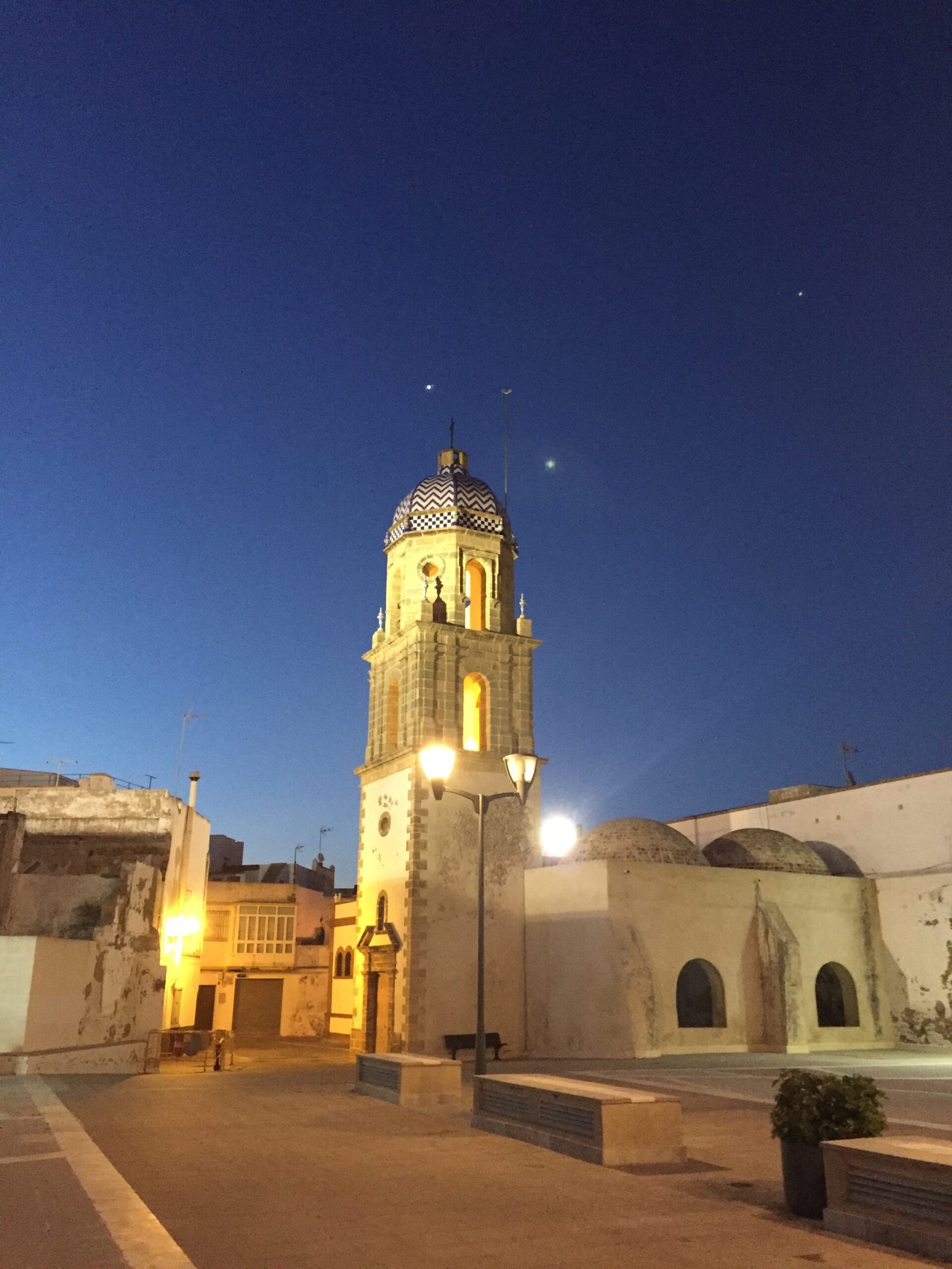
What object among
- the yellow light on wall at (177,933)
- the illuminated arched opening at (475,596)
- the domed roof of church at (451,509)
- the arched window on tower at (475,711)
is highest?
the domed roof of church at (451,509)

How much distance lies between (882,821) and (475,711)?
13118 mm

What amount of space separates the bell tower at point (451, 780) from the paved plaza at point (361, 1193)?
1139 cm

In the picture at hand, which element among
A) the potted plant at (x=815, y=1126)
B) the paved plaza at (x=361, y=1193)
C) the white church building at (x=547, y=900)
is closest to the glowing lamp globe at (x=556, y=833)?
the white church building at (x=547, y=900)

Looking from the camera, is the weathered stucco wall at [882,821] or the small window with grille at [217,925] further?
the small window with grille at [217,925]

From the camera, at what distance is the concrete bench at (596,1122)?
852 cm

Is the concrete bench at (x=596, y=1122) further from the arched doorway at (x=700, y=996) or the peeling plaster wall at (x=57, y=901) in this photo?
the arched doorway at (x=700, y=996)

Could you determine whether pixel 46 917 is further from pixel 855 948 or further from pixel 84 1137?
pixel 855 948

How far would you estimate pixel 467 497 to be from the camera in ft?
93.2

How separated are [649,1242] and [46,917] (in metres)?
17.8

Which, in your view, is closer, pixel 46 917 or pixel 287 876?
pixel 46 917

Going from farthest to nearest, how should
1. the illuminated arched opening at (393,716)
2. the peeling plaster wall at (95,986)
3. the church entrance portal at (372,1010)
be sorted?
the illuminated arched opening at (393,716)
the church entrance portal at (372,1010)
the peeling plaster wall at (95,986)

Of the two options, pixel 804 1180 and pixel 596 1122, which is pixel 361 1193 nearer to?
pixel 596 1122

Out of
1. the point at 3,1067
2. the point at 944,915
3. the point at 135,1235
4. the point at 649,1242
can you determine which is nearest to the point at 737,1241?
the point at 649,1242

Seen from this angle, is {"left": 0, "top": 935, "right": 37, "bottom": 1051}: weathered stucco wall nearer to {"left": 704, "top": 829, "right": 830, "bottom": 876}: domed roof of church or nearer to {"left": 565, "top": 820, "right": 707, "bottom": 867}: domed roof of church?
{"left": 565, "top": 820, "right": 707, "bottom": 867}: domed roof of church
